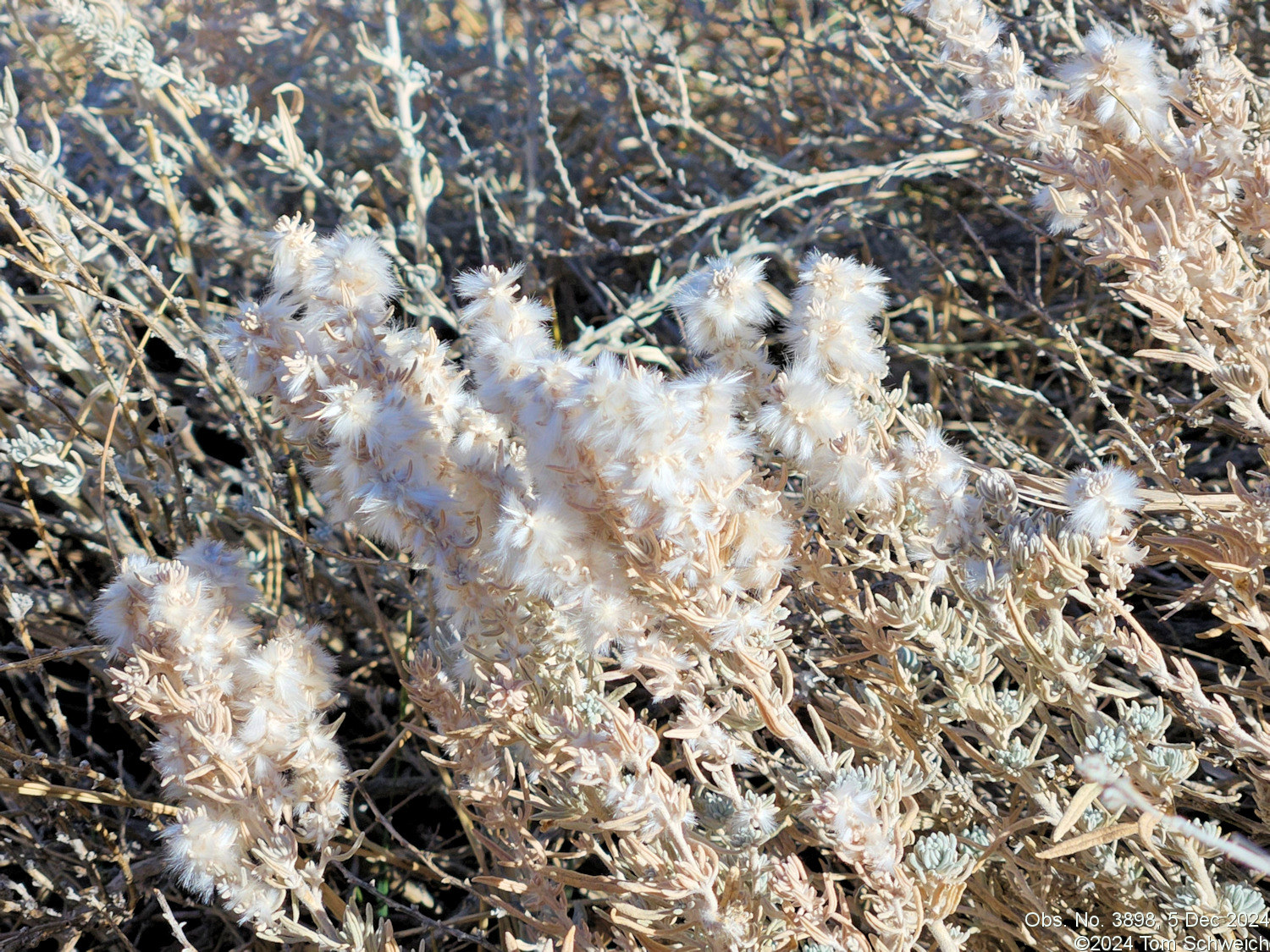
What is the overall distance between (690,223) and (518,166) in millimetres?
625

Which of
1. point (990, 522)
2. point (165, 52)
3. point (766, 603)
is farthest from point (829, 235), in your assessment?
point (165, 52)

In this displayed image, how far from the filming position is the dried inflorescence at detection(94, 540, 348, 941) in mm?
936

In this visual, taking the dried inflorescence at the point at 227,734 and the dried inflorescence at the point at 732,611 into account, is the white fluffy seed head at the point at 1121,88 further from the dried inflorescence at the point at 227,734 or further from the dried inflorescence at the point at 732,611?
the dried inflorescence at the point at 227,734

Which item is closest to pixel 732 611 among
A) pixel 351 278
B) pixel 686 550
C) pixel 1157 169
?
pixel 686 550

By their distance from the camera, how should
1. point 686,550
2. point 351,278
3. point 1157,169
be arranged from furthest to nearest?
point 1157,169
point 351,278
point 686,550

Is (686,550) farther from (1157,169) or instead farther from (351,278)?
(1157,169)

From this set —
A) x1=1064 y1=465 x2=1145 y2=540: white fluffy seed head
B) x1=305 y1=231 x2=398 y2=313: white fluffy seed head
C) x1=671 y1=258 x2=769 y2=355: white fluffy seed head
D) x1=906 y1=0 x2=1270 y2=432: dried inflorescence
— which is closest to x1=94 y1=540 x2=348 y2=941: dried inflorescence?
x1=305 y1=231 x2=398 y2=313: white fluffy seed head

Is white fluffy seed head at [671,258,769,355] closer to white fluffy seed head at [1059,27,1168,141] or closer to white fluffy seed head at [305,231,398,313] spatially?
white fluffy seed head at [305,231,398,313]

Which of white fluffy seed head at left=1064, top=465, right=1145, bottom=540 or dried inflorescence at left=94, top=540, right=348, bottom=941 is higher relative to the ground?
white fluffy seed head at left=1064, top=465, right=1145, bottom=540

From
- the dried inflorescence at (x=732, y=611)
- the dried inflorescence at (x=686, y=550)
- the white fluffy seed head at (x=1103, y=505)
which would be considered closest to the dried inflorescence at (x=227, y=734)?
the dried inflorescence at (x=732, y=611)

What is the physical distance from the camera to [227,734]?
95 centimetres

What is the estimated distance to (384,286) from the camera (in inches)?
38.1

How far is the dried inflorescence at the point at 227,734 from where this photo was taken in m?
0.94

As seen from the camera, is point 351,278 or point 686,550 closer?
point 686,550
